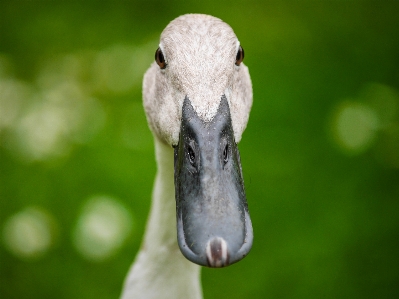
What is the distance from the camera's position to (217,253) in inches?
62.5

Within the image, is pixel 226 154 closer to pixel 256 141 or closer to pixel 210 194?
pixel 210 194

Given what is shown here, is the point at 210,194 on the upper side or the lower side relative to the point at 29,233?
upper

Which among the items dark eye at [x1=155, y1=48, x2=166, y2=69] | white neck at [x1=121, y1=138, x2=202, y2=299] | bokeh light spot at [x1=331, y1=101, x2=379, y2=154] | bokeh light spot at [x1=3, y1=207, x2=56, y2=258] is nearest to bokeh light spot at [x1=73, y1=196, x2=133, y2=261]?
bokeh light spot at [x1=3, y1=207, x2=56, y2=258]

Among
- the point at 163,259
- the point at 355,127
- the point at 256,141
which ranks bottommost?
the point at 256,141

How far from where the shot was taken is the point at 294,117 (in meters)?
4.55

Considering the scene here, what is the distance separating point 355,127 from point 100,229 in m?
2.03

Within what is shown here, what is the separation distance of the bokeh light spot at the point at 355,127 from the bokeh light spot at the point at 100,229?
1732 mm

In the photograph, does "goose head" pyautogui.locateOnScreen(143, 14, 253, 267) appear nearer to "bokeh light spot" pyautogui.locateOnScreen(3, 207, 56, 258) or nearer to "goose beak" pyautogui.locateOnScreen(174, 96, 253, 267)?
"goose beak" pyautogui.locateOnScreen(174, 96, 253, 267)

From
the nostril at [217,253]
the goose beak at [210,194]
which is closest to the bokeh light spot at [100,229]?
the goose beak at [210,194]

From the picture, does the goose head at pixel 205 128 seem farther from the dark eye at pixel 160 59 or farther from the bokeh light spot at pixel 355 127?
the bokeh light spot at pixel 355 127

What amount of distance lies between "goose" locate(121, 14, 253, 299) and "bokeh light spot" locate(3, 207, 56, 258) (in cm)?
169

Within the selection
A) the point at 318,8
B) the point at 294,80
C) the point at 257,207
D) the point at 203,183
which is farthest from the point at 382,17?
the point at 203,183

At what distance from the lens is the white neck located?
2352 mm

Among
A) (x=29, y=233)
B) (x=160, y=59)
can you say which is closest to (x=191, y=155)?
(x=160, y=59)
